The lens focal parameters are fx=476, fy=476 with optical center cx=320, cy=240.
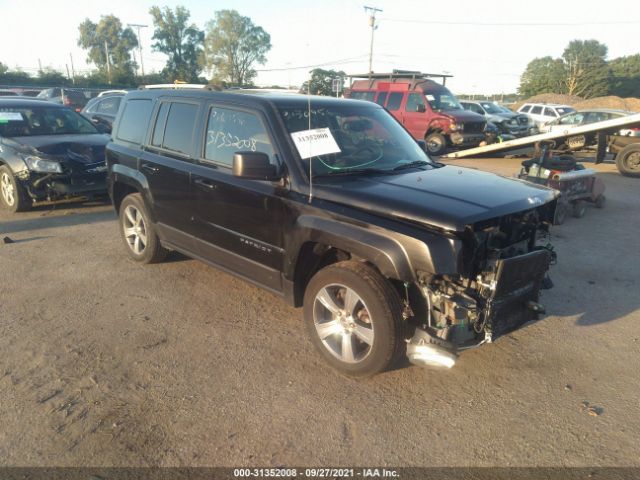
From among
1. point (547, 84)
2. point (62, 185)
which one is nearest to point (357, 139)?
point (62, 185)

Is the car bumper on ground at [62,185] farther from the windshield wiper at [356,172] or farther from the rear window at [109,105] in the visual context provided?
the rear window at [109,105]

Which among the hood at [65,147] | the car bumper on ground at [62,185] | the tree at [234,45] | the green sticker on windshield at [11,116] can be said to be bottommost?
the car bumper on ground at [62,185]

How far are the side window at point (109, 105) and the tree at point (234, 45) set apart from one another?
65.8 meters

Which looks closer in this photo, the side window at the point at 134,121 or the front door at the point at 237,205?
the front door at the point at 237,205

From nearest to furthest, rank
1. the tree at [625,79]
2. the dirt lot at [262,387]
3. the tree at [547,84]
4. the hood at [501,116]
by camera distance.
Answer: the dirt lot at [262,387], the hood at [501,116], the tree at [547,84], the tree at [625,79]

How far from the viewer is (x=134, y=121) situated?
5.33 metres

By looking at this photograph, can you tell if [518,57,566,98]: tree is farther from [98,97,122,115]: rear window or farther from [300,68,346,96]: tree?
[300,68,346,96]: tree

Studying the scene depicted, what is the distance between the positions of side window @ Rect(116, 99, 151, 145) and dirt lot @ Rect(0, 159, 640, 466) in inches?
61.7

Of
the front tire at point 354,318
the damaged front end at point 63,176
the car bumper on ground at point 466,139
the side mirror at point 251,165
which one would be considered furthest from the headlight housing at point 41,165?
the car bumper on ground at point 466,139

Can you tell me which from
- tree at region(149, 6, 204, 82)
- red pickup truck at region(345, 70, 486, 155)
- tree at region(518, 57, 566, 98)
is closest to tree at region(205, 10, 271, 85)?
tree at region(149, 6, 204, 82)

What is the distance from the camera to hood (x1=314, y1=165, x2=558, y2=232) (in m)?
2.98

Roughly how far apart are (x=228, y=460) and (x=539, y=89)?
75262 millimetres

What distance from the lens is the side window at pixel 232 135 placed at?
3.88 m

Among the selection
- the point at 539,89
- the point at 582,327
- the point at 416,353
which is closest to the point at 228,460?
the point at 416,353
